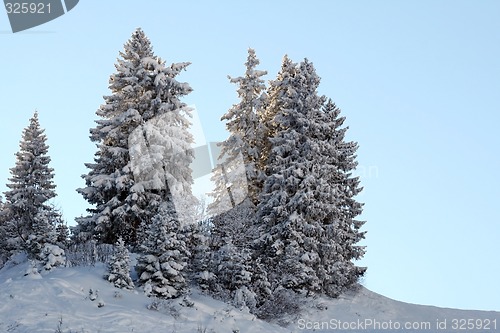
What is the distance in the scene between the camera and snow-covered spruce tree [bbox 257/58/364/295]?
81.6ft

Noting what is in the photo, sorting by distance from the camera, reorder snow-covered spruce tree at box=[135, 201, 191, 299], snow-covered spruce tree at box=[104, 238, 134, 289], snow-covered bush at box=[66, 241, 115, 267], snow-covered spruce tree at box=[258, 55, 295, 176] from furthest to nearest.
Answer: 1. snow-covered spruce tree at box=[258, 55, 295, 176]
2. snow-covered bush at box=[66, 241, 115, 267]
3. snow-covered spruce tree at box=[135, 201, 191, 299]
4. snow-covered spruce tree at box=[104, 238, 134, 289]

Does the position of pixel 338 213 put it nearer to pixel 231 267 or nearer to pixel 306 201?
pixel 306 201

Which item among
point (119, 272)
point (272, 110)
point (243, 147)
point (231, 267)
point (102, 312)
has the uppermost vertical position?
point (272, 110)

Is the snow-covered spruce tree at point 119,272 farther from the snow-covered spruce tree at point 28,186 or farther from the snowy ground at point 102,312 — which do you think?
the snow-covered spruce tree at point 28,186

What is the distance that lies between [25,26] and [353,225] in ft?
66.2

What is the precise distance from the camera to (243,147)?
32000mm

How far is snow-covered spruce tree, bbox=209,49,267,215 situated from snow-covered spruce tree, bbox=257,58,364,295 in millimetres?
1742

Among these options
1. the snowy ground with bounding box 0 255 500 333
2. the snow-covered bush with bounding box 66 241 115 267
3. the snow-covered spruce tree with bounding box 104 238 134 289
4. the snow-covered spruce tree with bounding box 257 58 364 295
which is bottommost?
the snowy ground with bounding box 0 255 500 333

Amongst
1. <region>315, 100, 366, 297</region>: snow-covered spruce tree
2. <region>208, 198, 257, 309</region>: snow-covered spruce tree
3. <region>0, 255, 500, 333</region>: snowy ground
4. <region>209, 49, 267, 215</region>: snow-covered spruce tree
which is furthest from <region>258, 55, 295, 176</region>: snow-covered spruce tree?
<region>0, 255, 500, 333</region>: snowy ground

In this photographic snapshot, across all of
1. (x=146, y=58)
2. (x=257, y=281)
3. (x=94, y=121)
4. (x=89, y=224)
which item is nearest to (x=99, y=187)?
(x=89, y=224)

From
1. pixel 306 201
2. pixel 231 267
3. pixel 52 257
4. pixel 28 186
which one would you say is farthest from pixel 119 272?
pixel 28 186

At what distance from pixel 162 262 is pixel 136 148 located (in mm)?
9859

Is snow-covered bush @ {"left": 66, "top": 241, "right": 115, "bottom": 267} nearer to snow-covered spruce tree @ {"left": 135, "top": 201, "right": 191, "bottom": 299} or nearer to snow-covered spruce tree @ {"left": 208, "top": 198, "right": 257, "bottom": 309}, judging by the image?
snow-covered spruce tree @ {"left": 135, "top": 201, "right": 191, "bottom": 299}

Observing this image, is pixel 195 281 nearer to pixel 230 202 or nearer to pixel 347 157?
pixel 230 202
